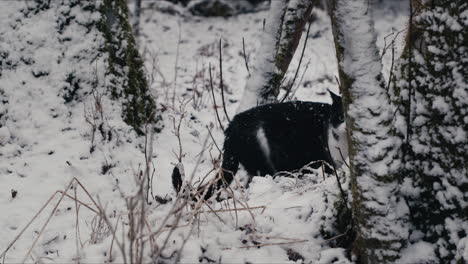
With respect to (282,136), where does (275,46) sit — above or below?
above

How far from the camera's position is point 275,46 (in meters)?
3.55

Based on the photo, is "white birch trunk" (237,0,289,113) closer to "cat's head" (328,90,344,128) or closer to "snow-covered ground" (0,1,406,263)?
"cat's head" (328,90,344,128)

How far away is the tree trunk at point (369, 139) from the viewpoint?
4.43ft

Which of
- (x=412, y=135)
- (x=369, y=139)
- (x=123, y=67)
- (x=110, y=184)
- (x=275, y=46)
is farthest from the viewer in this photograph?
(x=123, y=67)

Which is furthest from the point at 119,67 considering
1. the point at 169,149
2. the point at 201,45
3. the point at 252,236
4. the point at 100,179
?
the point at 201,45

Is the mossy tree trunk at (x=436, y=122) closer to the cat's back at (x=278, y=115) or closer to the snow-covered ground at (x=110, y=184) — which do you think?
the snow-covered ground at (x=110, y=184)

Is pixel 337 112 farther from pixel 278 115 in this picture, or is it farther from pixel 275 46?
pixel 275 46

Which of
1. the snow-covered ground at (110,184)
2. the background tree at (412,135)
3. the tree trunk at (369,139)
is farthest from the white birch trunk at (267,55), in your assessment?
the tree trunk at (369,139)

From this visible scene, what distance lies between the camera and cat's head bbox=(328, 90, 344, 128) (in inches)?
133

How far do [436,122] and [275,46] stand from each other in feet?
7.19

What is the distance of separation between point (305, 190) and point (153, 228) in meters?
0.82

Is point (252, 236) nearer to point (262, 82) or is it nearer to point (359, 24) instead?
point (359, 24)

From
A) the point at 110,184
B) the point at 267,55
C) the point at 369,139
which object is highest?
the point at 267,55

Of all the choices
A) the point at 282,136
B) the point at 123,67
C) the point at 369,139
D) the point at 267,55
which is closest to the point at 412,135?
the point at 369,139
